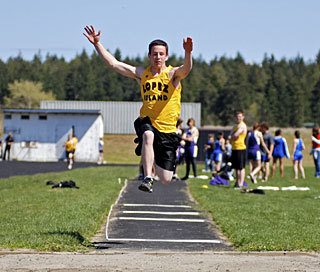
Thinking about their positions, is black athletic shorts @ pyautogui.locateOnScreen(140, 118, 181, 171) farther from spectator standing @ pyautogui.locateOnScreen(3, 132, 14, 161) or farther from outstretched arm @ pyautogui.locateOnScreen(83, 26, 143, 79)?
spectator standing @ pyautogui.locateOnScreen(3, 132, 14, 161)

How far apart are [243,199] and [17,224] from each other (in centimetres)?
727

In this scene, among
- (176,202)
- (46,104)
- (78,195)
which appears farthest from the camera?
(46,104)

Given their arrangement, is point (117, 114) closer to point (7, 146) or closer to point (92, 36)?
point (7, 146)

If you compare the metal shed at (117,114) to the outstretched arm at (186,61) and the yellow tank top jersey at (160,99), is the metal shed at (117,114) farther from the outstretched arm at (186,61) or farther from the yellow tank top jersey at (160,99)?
the outstretched arm at (186,61)

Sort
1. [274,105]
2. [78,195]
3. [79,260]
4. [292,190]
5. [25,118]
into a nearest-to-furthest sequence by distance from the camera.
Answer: [79,260] → [78,195] → [292,190] → [25,118] → [274,105]

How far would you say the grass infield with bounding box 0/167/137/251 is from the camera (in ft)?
29.9

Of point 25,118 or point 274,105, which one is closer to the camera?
point 25,118

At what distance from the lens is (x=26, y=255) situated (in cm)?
821

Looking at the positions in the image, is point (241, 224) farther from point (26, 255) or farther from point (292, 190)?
point (292, 190)

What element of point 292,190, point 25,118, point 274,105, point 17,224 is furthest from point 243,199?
point 274,105

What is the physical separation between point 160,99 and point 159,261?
8.20 feet

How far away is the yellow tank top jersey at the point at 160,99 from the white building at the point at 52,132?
50403mm

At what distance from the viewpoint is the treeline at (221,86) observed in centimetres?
15562

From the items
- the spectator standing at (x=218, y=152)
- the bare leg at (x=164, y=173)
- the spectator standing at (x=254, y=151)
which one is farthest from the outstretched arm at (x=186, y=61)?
the spectator standing at (x=218, y=152)
